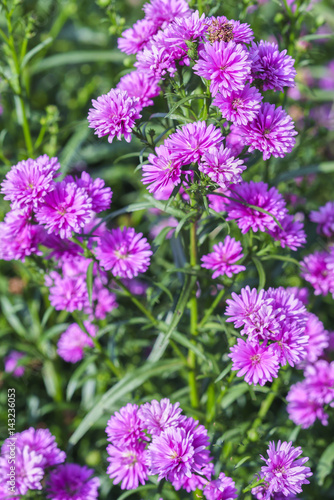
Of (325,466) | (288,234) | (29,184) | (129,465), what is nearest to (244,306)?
(288,234)

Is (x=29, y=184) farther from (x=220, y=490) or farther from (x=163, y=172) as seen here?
(x=220, y=490)

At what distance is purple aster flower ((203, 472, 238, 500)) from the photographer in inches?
52.4

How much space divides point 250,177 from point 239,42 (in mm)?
840

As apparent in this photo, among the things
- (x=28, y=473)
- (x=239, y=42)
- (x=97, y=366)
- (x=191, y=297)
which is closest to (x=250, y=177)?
(x=191, y=297)

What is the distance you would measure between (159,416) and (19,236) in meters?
0.66

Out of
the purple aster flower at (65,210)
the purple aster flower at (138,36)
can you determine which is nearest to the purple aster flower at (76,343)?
the purple aster flower at (65,210)

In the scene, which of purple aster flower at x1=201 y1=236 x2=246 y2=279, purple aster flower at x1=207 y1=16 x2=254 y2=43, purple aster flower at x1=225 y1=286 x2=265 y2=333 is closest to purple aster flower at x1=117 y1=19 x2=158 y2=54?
purple aster flower at x1=207 y1=16 x2=254 y2=43

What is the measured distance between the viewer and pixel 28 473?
1483 mm

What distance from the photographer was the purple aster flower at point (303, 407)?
1.74 metres

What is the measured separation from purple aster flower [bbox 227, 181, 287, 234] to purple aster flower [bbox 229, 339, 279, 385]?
32 cm

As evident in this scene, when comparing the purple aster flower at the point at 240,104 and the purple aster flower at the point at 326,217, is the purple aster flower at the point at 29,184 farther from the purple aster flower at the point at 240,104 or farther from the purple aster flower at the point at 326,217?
the purple aster flower at the point at 326,217

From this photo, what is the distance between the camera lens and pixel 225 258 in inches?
59.1

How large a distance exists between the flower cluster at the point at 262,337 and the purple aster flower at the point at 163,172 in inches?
13.0

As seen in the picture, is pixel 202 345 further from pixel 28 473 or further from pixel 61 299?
pixel 28 473
